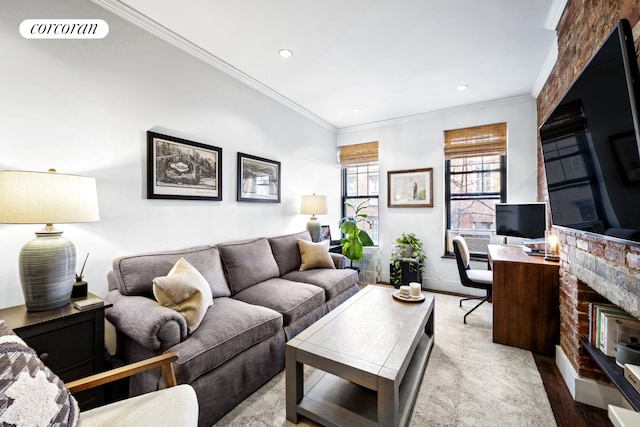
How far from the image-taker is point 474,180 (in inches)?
158

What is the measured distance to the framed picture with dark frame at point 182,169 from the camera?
7.42 feet

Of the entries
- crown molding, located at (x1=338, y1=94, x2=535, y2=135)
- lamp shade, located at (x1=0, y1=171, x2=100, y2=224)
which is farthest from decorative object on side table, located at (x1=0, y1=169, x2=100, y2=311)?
crown molding, located at (x1=338, y1=94, x2=535, y2=135)

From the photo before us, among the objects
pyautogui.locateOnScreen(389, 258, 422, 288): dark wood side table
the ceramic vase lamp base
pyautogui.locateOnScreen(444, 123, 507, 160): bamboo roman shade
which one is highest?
pyautogui.locateOnScreen(444, 123, 507, 160): bamboo roman shade

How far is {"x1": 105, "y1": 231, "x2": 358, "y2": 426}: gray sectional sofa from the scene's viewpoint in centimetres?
154

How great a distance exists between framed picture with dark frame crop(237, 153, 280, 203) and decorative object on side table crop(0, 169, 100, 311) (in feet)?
5.17

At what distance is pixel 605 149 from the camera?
114cm

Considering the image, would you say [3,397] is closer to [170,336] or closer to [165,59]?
[170,336]

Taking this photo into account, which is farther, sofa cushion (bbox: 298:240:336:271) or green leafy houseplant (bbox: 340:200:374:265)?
green leafy houseplant (bbox: 340:200:374:265)

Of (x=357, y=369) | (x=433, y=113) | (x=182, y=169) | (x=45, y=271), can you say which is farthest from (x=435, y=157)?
(x=45, y=271)

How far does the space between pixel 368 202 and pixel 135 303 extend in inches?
151

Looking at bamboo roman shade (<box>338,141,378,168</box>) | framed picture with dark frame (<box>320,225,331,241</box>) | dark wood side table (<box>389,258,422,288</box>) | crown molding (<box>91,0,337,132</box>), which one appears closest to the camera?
crown molding (<box>91,0,337,132</box>)

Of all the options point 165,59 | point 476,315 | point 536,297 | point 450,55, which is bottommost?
point 476,315

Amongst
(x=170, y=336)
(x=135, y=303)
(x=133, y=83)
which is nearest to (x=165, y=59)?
(x=133, y=83)

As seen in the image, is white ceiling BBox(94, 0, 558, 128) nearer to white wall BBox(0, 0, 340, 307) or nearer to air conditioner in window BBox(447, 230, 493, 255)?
white wall BBox(0, 0, 340, 307)
